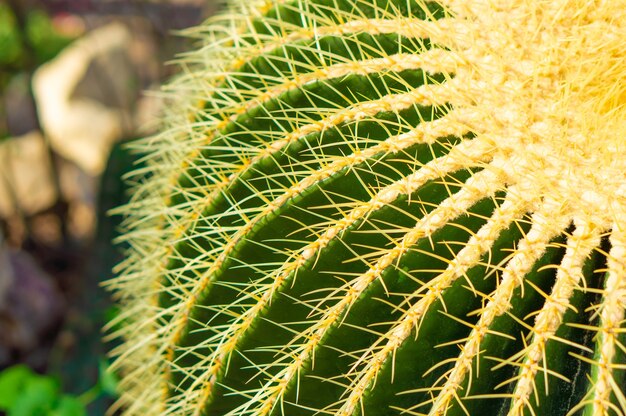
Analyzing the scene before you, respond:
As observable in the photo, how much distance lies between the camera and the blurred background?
252cm

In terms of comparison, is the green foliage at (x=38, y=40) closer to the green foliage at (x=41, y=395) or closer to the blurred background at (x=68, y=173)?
the blurred background at (x=68, y=173)

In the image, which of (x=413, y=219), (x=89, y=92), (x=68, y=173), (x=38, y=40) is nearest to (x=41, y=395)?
(x=413, y=219)

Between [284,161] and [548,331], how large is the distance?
0.47 m

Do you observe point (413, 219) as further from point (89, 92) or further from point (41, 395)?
→ point (89, 92)

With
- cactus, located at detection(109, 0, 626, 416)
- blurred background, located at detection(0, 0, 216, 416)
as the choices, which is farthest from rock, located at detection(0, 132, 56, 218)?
cactus, located at detection(109, 0, 626, 416)

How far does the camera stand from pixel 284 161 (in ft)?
3.76

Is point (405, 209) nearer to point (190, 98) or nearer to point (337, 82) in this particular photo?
point (337, 82)

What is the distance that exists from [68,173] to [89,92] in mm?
708

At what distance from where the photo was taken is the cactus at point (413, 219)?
922mm

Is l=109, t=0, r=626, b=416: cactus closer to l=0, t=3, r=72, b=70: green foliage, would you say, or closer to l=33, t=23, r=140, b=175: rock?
l=33, t=23, r=140, b=175: rock

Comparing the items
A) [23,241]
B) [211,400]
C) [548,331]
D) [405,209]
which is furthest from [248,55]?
[23,241]

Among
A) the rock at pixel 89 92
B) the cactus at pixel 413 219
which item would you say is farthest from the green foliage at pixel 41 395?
the rock at pixel 89 92

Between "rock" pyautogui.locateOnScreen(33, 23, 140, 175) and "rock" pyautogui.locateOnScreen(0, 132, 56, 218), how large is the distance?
22cm

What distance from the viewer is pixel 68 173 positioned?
377cm
